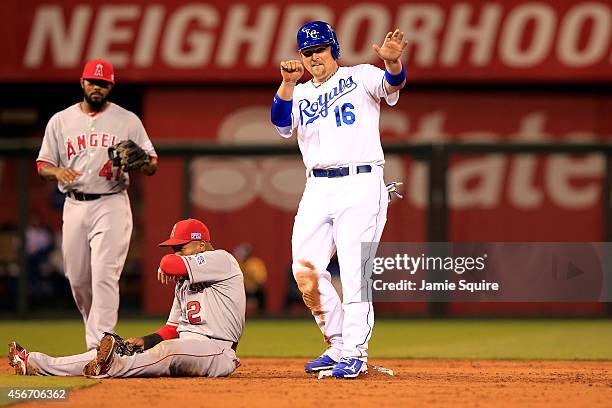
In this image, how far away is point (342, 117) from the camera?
7098mm

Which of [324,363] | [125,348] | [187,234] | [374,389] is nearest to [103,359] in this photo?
[125,348]

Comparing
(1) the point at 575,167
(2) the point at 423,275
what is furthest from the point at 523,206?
(2) the point at 423,275

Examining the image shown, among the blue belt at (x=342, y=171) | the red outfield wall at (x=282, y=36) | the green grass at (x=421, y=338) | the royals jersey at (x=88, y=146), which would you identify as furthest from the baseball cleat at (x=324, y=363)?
the red outfield wall at (x=282, y=36)

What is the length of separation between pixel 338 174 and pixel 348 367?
1127mm

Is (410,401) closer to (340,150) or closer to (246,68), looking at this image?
(340,150)

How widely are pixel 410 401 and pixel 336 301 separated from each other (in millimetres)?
1256

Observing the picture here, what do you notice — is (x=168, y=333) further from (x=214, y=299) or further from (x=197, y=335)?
Result: (x=214, y=299)

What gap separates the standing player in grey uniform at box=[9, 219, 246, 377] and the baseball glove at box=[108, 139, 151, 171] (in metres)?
0.92

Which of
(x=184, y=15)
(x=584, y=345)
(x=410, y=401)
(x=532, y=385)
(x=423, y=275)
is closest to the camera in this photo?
(x=410, y=401)

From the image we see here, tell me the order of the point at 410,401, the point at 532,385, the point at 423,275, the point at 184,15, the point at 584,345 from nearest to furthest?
the point at 410,401 < the point at 532,385 < the point at 584,345 < the point at 423,275 < the point at 184,15

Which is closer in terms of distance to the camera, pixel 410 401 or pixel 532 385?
pixel 410 401

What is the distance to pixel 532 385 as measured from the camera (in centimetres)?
701
